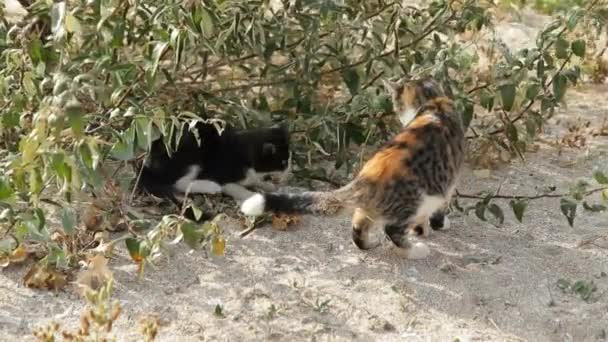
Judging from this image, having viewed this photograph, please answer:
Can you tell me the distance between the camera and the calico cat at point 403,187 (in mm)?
4168

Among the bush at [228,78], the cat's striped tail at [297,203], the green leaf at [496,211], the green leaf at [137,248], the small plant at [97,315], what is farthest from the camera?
the green leaf at [496,211]

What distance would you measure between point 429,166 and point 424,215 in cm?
28

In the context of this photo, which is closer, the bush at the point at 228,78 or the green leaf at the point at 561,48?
the bush at the point at 228,78

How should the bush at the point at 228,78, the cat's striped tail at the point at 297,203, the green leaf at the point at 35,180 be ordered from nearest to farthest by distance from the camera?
1. the green leaf at the point at 35,180
2. the bush at the point at 228,78
3. the cat's striped tail at the point at 297,203

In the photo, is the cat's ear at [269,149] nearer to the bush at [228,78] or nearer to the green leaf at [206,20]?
the bush at [228,78]

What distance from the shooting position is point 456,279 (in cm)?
436


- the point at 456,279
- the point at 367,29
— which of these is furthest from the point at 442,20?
the point at 456,279

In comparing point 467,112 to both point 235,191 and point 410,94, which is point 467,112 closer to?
point 410,94

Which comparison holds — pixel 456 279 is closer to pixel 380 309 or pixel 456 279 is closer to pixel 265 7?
pixel 380 309

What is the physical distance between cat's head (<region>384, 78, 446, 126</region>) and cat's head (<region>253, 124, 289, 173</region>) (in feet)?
2.05

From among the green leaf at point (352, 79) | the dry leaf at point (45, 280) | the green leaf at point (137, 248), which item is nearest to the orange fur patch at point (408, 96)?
the green leaf at point (352, 79)

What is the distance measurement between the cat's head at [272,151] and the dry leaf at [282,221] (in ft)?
1.38

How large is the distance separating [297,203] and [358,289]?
1.60 ft

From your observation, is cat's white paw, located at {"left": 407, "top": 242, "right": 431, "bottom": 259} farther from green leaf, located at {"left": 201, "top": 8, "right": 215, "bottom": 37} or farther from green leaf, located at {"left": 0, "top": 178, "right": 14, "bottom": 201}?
green leaf, located at {"left": 0, "top": 178, "right": 14, "bottom": 201}
